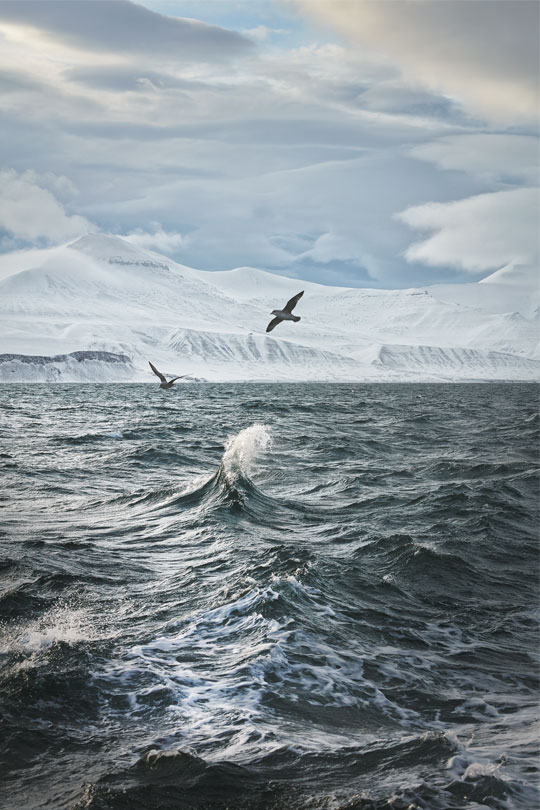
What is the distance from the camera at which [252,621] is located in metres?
11.7

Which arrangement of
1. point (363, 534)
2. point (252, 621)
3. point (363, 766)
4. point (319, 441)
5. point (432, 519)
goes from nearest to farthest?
point (363, 766) → point (252, 621) → point (363, 534) → point (432, 519) → point (319, 441)

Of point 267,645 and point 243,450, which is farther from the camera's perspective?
point 243,450

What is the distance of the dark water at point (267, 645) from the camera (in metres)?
7.31

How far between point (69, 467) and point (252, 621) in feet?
61.0

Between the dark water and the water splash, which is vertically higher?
the dark water

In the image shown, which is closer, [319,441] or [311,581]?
[311,581]

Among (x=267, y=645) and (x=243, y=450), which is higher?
(x=267, y=645)

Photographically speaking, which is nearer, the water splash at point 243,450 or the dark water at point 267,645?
the dark water at point 267,645

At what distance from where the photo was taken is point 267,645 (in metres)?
10.7

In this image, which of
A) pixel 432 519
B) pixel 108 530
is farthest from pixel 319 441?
pixel 108 530

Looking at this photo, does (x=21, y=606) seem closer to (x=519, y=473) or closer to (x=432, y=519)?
(x=432, y=519)

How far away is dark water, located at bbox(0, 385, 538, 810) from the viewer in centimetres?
731

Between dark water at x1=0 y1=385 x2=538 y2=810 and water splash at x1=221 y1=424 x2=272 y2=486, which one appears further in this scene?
water splash at x1=221 y1=424 x2=272 y2=486

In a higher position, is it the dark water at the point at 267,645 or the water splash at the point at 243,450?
the dark water at the point at 267,645
